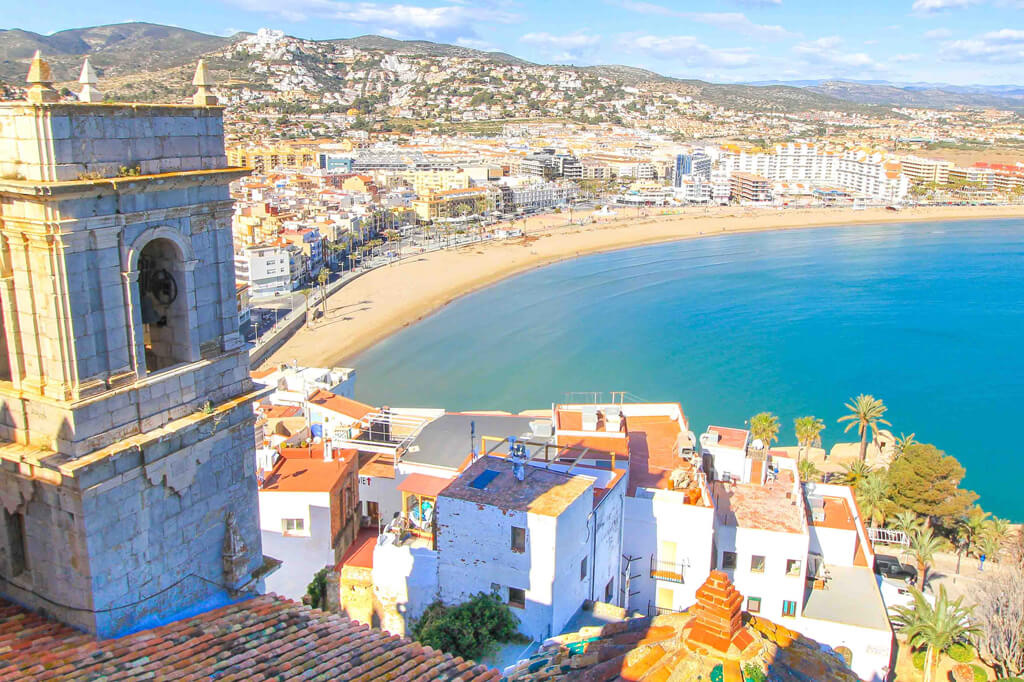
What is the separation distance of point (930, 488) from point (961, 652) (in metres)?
9.21

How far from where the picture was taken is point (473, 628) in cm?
1331

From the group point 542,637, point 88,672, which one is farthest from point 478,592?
point 88,672

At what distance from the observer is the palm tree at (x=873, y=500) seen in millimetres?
27562

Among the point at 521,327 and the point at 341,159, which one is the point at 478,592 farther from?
the point at 341,159

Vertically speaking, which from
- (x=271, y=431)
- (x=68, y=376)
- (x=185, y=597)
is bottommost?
(x=271, y=431)

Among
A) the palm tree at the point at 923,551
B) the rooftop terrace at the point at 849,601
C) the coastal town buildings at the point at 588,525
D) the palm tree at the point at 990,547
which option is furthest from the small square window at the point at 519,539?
the palm tree at the point at 990,547

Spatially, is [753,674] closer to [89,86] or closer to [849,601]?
[89,86]

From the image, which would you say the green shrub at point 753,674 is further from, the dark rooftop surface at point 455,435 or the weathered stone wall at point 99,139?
the dark rooftop surface at point 455,435

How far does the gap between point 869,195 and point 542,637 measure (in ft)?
487

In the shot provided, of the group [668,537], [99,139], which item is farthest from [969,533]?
[99,139]

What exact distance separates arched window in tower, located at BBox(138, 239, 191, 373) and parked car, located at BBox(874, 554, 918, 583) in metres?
21.1

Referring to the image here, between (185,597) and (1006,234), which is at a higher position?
(185,597)

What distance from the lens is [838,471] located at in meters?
35.7

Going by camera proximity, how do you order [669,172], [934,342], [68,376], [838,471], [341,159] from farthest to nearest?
[669,172] < [341,159] < [934,342] < [838,471] < [68,376]
